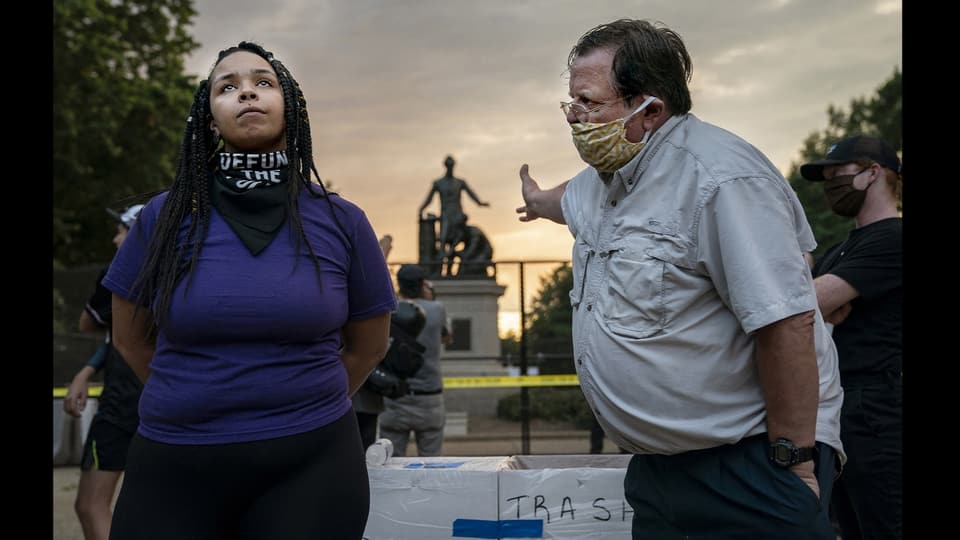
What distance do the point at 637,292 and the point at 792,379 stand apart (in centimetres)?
38

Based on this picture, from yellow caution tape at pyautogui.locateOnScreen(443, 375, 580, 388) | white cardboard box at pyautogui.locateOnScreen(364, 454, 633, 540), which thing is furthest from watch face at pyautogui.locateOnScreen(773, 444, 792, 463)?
yellow caution tape at pyautogui.locateOnScreen(443, 375, 580, 388)

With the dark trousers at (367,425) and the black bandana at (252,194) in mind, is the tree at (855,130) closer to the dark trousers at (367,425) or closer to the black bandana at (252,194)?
the dark trousers at (367,425)

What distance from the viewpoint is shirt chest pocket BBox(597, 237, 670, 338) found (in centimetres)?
217

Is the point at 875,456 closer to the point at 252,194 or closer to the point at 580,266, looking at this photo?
the point at 580,266

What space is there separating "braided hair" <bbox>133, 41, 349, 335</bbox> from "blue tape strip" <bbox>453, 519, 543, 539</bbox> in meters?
A: 1.30

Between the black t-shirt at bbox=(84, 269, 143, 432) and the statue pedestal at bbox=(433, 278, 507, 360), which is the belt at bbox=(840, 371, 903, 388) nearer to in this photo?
the black t-shirt at bbox=(84, 269, 143, 432)

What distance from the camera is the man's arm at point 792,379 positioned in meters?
2.09

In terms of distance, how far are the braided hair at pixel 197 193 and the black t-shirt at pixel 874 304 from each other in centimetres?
205

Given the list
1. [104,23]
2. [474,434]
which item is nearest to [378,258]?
[474,434]

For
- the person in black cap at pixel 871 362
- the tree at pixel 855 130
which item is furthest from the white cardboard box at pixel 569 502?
the tree at pixel 855 130

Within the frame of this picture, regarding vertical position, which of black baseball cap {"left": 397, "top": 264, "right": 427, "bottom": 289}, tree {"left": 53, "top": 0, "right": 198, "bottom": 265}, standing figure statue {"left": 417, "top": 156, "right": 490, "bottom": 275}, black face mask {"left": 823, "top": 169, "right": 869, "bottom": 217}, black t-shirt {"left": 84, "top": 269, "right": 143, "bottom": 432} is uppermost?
tree {"left": 53, "top": 0, "right": 198, "bottom": 265}

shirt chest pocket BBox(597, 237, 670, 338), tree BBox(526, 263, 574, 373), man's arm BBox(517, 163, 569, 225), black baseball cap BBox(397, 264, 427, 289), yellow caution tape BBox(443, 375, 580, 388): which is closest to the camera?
shirt chest pocket BBox(597, 237, 670, 338)

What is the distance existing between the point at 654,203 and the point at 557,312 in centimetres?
3723
